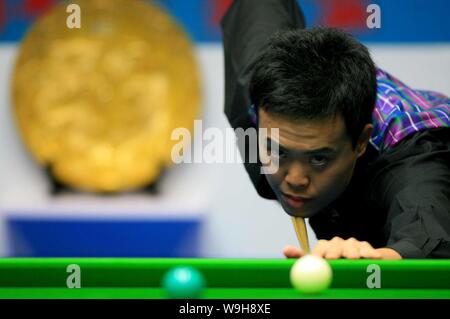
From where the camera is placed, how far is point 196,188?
16.5ft

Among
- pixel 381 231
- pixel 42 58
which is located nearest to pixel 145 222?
pixel 42 58

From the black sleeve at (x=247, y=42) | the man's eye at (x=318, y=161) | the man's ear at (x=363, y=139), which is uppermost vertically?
the black sleeve at (x=247, y=42)

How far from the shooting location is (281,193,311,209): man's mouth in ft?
9.40

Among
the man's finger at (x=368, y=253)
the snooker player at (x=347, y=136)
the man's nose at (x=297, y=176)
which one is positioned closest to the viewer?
the man's finger at (x=368, y=253)

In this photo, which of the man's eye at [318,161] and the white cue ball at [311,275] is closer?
the white cue ball at [311,275]

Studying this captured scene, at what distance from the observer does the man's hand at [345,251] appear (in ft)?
7.05

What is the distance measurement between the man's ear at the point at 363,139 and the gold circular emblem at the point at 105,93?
2.17 m

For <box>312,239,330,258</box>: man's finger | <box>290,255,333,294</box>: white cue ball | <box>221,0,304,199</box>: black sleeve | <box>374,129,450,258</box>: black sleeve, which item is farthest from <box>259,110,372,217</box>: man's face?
<box>290,255,333,294</box>: white cue ball

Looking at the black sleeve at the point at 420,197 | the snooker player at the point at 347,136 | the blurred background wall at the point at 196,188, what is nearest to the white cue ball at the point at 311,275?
the black sleeve at the point at 420,197

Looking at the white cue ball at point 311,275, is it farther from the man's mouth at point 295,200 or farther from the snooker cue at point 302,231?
the snooker cue at point 302,231

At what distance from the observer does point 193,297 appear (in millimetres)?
1904

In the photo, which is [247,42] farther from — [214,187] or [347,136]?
[214,187]
